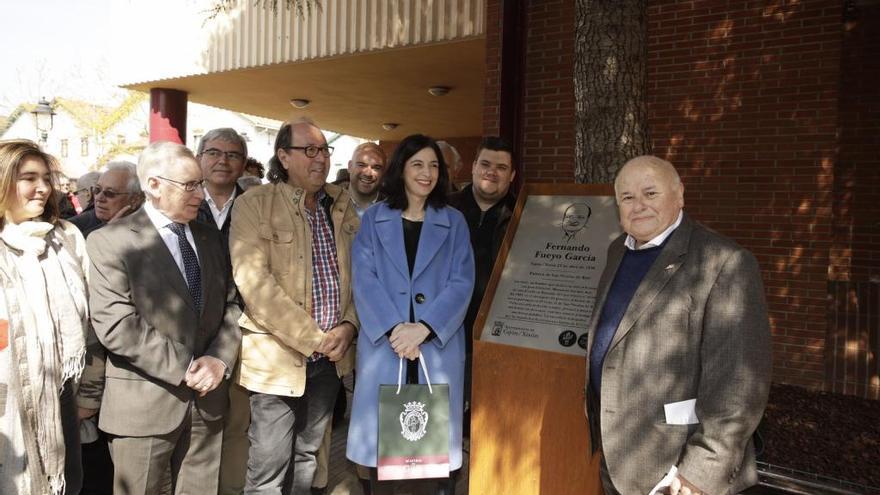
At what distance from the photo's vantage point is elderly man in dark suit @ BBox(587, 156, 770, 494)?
2.00 metres

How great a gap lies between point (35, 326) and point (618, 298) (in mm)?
2239

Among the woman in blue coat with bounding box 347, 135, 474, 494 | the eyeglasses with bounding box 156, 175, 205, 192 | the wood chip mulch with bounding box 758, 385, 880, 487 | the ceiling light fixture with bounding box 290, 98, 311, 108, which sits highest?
the ceiling light fixture with bounding box 290, 98, 311, 108

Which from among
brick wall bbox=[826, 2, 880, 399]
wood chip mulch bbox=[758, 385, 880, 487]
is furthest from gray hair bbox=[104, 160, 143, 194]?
brick wall bbox=[826, 2, 880, 399]

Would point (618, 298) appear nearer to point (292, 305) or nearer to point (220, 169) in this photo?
point (292, 305)

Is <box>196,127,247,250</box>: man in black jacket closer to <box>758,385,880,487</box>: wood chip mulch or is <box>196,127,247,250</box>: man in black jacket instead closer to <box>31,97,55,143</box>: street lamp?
<box>758,385,880,487</box>: wood chip mulch

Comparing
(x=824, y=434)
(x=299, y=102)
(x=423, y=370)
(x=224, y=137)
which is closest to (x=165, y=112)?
(x=299, y=102)

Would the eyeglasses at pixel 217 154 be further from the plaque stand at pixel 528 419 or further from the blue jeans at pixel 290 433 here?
the plaque stand at pixel 528 419

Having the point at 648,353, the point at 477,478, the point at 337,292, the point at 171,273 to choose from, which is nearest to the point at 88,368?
the point at 171,273

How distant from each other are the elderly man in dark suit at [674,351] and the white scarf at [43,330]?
82.4 inches

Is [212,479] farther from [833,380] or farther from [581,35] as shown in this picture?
[833,380]

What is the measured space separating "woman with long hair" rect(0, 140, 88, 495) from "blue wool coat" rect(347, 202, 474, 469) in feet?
3.93

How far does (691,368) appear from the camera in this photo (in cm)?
212

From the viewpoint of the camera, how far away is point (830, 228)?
19.7 feet

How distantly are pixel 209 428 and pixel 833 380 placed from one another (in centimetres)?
577
